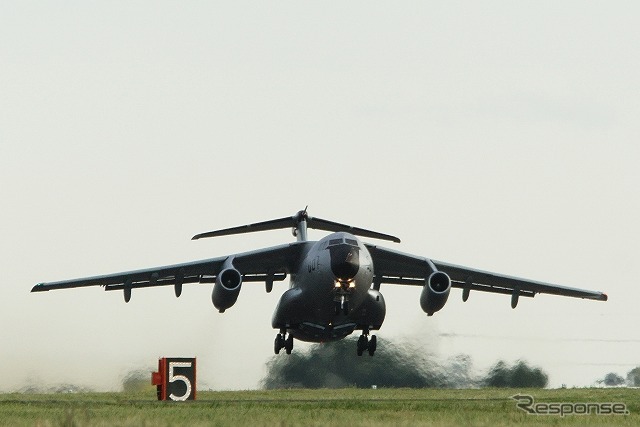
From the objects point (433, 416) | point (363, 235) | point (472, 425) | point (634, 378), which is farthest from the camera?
point (634, 378)

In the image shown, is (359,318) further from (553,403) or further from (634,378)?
(634,378)

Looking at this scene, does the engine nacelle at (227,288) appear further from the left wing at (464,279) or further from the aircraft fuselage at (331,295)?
the left wing at (464,279)

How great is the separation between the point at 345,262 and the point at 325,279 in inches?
58.1

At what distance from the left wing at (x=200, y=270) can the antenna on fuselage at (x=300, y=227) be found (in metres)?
0.88

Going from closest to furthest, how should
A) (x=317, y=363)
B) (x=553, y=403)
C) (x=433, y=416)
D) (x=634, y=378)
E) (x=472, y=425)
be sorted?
1. (x=472, y=425)
2. (x=433, y=416)
3. (x=553, y=403)
4. (x=317, y=363)
5. (x=634, y=378)

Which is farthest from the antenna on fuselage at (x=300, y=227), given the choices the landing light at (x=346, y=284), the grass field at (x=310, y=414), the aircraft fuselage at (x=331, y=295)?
the grass field at (x=310, y=414)

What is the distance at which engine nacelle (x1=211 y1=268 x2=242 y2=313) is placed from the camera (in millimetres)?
32312

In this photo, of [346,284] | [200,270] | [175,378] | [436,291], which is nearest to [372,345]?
[436,291]

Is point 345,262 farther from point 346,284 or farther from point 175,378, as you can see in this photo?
point 175,378

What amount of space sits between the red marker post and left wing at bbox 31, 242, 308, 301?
20.2ft

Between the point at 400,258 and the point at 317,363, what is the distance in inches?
222

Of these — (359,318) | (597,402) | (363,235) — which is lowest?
(597,402)

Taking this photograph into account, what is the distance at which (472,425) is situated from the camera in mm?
17703

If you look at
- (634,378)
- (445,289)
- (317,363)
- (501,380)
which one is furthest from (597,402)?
(634,378)
